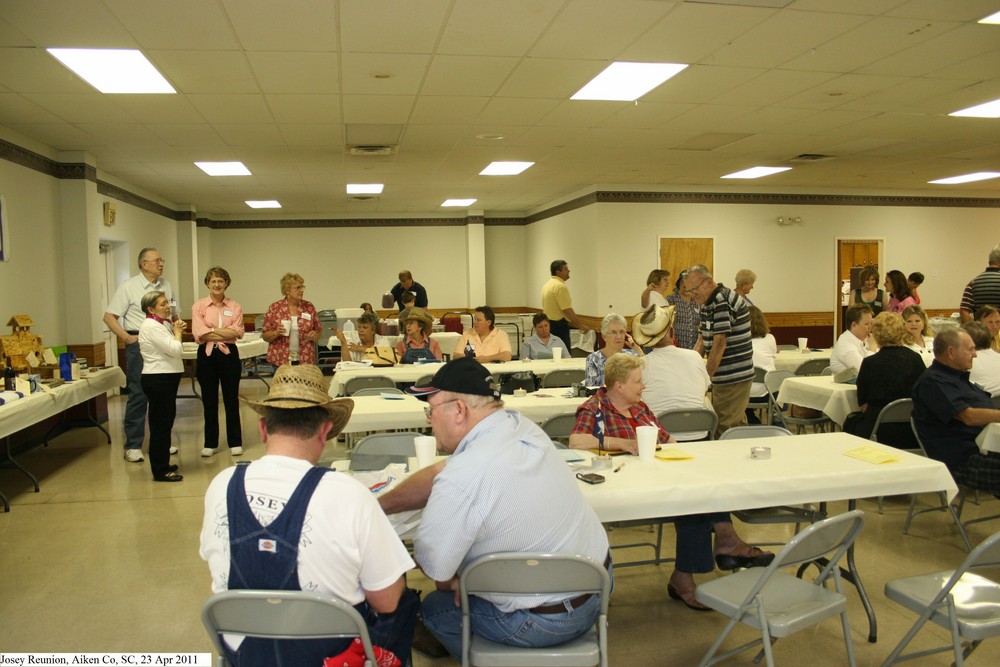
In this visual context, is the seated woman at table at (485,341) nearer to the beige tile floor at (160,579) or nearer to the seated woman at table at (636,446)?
the beige tile floor at (160,579)

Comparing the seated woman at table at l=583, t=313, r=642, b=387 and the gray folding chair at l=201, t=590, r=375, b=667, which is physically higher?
the seated woman at table at l=583, t=313, r=642, b=387

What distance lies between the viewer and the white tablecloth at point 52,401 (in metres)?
4.80

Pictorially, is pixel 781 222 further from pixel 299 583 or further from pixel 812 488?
pixel 299 583

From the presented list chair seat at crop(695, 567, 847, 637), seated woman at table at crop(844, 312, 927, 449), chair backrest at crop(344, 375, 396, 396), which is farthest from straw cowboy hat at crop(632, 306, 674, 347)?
chair backrest at crop(344, 375, 396, 396)

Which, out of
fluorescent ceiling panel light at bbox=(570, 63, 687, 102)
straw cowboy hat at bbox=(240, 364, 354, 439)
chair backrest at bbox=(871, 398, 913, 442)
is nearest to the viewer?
straw cowboy hat at bbox=(240, 364, 354, 439)

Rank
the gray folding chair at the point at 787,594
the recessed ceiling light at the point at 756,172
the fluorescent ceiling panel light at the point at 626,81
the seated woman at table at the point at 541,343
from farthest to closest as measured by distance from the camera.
A: the recessed ceiling light at the point at 756,172 < the seated woman at table at the point at 541,343 < the fluorescent ceiling panel light at the point at 626,81 < the gray folding chair at the point at 787,594

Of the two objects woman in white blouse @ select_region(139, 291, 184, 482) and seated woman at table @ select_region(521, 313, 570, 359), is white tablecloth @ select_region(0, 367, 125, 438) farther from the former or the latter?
seated woman at table @ select_region(521, 313, 570, 359)

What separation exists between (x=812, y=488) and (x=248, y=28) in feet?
12.9

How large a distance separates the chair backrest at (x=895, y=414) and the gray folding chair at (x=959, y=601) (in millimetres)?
1901

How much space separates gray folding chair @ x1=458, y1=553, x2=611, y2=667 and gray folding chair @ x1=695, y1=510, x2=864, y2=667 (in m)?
0.52

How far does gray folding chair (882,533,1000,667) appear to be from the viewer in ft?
7.39

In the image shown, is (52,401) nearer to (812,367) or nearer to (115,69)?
(115,69)

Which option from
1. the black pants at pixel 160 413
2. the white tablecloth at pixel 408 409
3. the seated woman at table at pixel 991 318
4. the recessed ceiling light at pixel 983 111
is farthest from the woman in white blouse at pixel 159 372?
the recessed ceiling light at pixel 983 111

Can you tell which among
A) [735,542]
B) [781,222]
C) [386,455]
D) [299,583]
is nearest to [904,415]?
[735,542]
